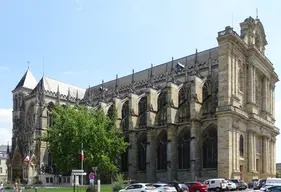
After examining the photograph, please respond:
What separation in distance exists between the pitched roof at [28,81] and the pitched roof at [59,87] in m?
3.73

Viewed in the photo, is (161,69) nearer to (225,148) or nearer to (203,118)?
(203,118)

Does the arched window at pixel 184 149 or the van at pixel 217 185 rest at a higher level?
the arched window at pixel 184 149

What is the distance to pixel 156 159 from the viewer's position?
184 ft

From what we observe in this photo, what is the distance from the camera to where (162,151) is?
55.6m

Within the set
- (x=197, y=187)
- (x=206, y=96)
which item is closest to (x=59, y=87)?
(x=206, y=96)

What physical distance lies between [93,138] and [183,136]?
466 inches

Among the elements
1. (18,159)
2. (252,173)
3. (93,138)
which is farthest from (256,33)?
(18,159)

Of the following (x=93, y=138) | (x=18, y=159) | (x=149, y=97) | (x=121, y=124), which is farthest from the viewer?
(x=18, y=159)

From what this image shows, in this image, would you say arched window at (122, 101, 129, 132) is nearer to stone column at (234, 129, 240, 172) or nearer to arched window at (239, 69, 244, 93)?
arched window at (239, 69, 244, 93)

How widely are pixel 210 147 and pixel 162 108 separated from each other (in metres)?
10.5

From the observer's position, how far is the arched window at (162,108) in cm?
5653

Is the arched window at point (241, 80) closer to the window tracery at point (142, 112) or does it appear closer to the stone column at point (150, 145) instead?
the stone column at point (150, 145)

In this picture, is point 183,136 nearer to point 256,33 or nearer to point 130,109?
point 130,109

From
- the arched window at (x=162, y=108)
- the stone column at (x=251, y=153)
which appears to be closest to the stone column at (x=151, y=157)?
the arched window at (x=162, y=108)
